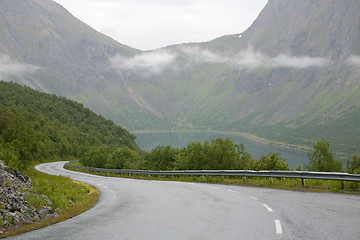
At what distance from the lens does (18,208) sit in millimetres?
12164

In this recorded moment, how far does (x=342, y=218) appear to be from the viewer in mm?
11070

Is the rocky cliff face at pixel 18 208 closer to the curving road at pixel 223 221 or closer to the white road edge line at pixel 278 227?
the curving road at pixel 223 221

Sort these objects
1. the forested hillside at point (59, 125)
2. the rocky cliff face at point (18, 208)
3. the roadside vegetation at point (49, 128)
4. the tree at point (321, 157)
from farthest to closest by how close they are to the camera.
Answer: the forested hillside at point (59, 125) → the roadside vegetation at point (49, 128) → the tree at point (321, 157) → the rocky cliff face at point (18, 208)

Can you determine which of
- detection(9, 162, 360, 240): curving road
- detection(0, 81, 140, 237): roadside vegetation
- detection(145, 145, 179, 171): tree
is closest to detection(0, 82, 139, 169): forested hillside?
detection(0, 81, 140, 237): roadside vegetation

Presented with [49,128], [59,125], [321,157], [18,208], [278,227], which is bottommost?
[278,227]

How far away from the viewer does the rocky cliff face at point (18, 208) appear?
36.0 ft

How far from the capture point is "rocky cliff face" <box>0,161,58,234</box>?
10969 mm

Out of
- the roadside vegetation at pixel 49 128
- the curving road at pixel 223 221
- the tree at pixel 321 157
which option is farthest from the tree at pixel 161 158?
the curving road at pixel 223 221

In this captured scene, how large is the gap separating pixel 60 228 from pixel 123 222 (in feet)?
6.07

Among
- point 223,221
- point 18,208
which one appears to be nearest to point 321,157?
point 223,221

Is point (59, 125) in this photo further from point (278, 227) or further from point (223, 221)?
point (278, 227)

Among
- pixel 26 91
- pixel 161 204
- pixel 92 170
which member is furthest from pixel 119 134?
pixel 161 204

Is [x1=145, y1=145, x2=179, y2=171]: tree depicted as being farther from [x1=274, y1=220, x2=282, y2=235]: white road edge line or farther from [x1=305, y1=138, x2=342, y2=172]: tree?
[x1=274, y1=220, x2=282, y2=235]: white road edge line

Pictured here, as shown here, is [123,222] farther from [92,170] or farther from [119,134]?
[119,134]
